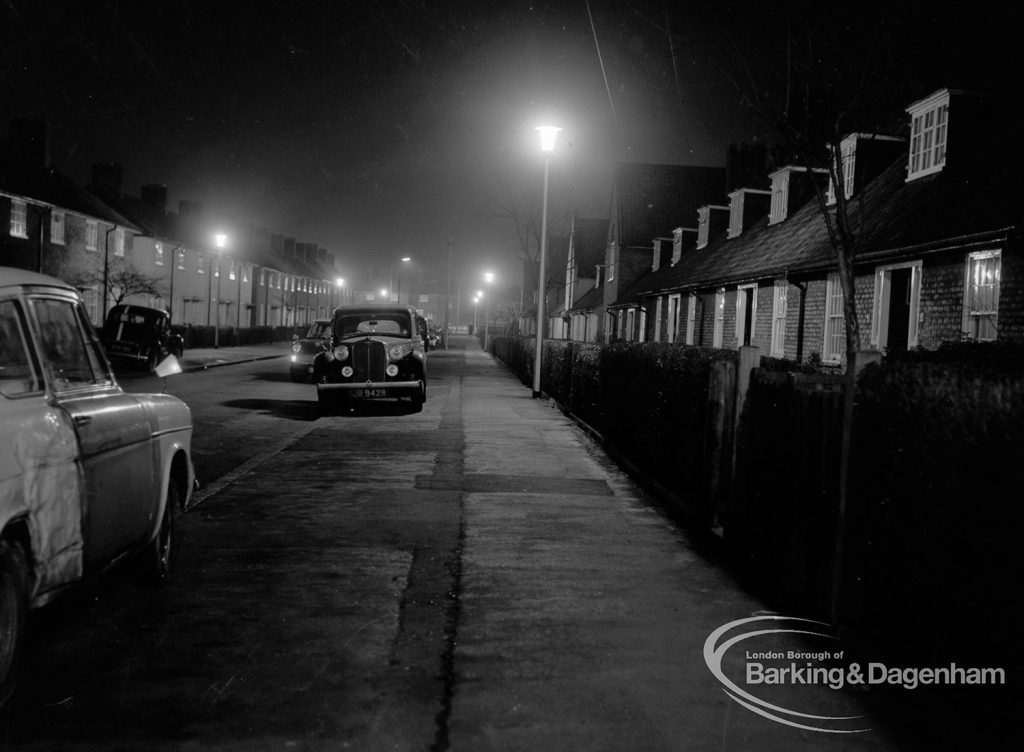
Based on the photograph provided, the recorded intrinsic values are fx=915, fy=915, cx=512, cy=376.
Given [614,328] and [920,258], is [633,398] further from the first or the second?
[614,328]

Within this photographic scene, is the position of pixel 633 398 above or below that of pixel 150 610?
above

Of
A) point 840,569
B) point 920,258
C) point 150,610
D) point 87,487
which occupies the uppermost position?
point 920,258

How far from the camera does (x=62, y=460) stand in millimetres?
4125

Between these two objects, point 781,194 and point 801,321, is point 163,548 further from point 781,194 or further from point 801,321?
point 781,194

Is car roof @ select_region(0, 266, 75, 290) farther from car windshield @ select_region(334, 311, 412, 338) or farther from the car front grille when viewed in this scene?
car windshield @ select_region(334, 311, 412, 338)

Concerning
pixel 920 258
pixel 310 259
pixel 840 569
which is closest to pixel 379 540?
pixel 840 569

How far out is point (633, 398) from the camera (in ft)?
39.2

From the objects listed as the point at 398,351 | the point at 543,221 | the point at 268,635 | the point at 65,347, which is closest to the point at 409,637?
the point at 268,635

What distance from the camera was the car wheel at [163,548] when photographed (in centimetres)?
573

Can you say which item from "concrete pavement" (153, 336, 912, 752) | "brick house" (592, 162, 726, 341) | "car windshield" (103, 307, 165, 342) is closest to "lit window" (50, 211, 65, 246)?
"car windshield" (103, 307, 165, 342)

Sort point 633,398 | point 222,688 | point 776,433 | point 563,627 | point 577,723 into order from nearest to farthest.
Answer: point 577,723, point 222,688, point 563,627, point 776,433, point 633,398

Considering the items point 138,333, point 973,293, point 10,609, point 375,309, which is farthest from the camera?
point 138,333

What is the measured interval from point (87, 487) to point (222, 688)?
3.80 ft

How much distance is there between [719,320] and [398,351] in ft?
43.2
